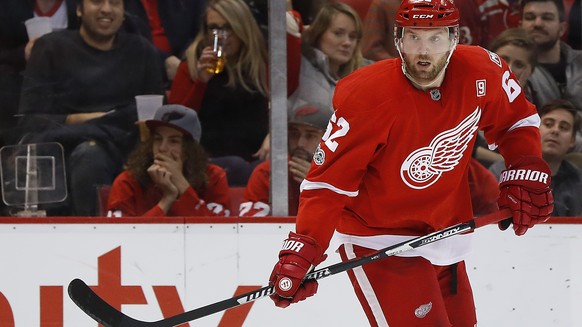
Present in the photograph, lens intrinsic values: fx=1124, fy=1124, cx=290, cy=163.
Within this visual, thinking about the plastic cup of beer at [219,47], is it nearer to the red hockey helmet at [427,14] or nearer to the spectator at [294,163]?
the spectator at [294,163]

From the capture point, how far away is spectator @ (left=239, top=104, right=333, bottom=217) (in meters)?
3.78

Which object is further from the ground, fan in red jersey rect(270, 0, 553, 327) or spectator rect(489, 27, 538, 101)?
spectator rect(489, 27, 538, 101)

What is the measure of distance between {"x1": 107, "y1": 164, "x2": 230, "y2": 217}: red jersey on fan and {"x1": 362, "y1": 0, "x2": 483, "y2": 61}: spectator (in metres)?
0.67

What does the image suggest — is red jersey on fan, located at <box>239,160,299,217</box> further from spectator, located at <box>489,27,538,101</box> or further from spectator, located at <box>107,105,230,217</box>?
spectator, located at <box>489,27,538,101</box>

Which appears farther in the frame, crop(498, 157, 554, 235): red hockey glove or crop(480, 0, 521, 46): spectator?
crop(480, 0, 521, 46): spectator

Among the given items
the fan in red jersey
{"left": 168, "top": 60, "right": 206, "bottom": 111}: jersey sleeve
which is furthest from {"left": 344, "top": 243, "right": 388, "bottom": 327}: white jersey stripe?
{"left": 168, "top": 60, "right": 206, "bottom": 111}: jersey sleeve

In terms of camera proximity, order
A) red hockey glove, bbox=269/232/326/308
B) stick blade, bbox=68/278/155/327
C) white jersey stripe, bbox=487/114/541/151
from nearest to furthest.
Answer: red hockey glove, bbox=269/232/326/308 < white jersey stripe, bbox=487/114/541/151 < stick blade, bbox=68/278/155/327

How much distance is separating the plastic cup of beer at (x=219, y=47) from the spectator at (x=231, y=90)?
11 millimetres

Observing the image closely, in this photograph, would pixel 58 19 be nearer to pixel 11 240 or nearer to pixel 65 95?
pixel 65 95

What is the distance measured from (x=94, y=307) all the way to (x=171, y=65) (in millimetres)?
1108

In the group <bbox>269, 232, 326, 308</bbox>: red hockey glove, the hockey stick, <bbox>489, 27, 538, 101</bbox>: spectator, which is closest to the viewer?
<bbox>269, 232, 326, 308</bbox>: red hockey glove

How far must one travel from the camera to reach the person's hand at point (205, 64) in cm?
393

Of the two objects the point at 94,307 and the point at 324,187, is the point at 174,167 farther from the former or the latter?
the point at 324,187

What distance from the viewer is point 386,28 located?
388 centimetres
